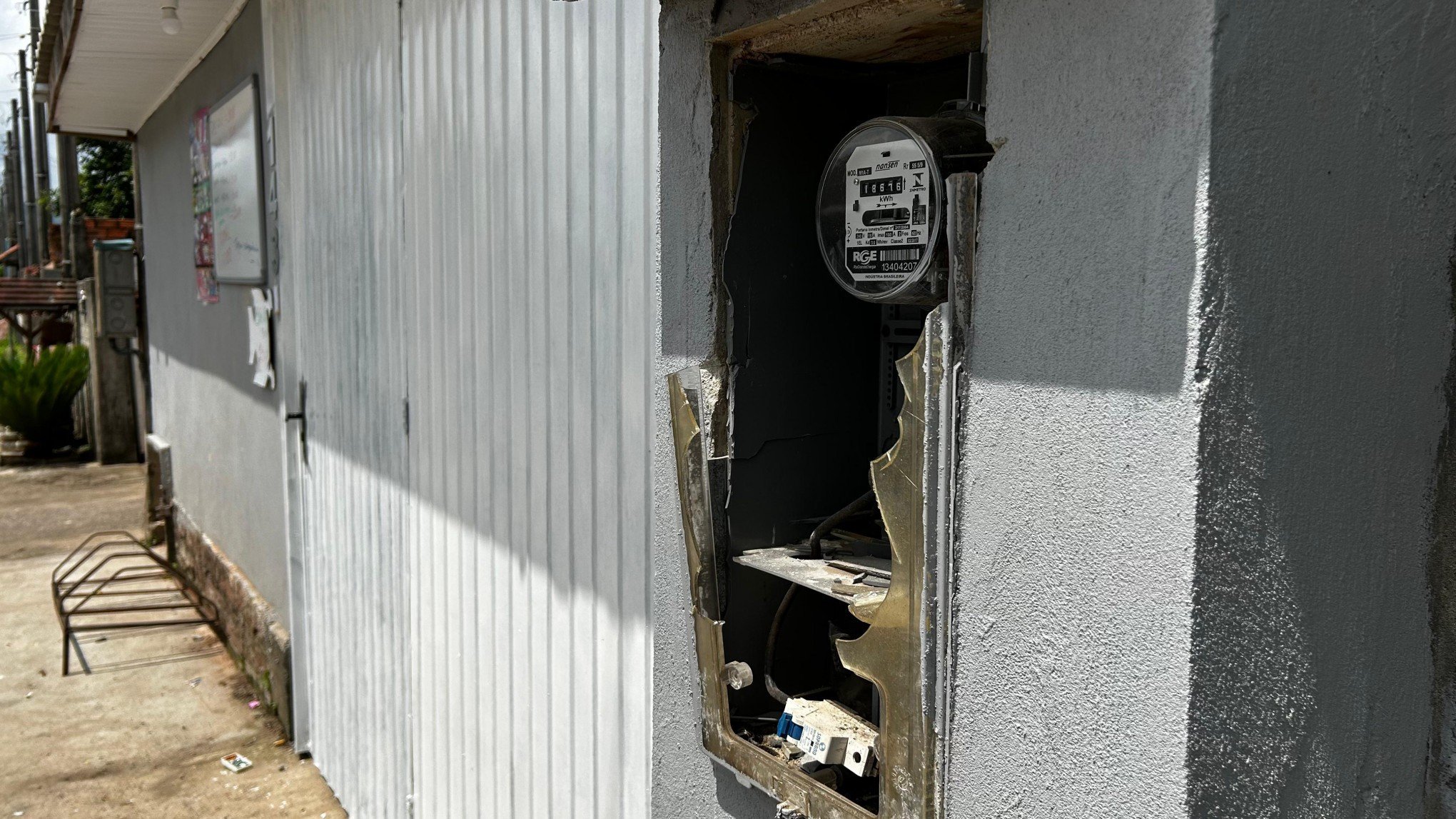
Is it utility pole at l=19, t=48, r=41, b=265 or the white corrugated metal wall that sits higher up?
utility pole at l=19, t=48, r=41, b=265

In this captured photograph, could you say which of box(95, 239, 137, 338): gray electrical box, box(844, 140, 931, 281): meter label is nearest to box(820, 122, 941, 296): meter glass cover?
box(844, 140, 931, 281): meter label

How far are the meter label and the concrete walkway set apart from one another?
4.18m

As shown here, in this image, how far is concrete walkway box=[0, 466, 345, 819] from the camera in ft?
16.5

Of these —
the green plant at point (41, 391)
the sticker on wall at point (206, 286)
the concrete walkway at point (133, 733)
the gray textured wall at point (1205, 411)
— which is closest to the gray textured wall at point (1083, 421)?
the gray textured wall at point (1205, 411)

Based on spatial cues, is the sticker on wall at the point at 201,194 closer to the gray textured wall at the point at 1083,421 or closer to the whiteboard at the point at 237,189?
the whiteboard at the point at 237,189

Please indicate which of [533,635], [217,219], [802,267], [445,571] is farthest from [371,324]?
[217,219]

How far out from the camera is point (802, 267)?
2.03 m

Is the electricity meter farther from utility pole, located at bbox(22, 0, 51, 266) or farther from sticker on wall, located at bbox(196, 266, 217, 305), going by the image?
utility pole, located at bbox(22, 0, 51, 266)

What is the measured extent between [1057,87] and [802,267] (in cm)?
78

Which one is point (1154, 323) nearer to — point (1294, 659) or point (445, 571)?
point (1294, 659)

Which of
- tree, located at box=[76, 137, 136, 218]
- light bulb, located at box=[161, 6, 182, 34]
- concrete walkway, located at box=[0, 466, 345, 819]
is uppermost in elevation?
tree, located at box=[76, 137, 136, 218]

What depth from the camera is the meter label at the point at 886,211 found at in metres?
1.55

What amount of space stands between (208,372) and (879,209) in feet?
22.4

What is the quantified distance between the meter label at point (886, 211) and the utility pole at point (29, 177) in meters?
29.1
